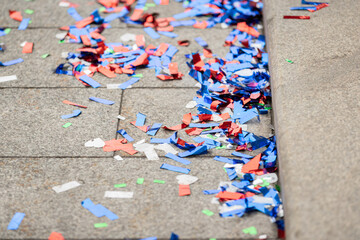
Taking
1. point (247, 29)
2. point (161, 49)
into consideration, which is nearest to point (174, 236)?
point (161, 49)

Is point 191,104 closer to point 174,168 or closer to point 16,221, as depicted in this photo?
point 174,168

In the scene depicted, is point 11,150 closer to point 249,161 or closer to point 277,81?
point 249,161

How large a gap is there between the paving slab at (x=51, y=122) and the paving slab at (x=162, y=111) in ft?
0.39


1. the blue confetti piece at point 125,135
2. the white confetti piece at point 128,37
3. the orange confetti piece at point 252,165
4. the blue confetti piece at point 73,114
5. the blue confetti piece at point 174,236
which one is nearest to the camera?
the blue confetti piece at point 174,236

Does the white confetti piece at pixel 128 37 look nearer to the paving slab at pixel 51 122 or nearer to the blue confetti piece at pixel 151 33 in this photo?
the blue confetti piece at pixel 151 33

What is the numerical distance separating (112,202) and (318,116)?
1650 mm

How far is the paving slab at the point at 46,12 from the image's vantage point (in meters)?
5.36

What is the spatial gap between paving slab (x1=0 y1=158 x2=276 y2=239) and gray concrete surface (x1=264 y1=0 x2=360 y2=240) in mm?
377

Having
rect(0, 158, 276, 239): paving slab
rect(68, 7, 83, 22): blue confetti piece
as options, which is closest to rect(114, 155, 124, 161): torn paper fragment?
rect(0, 158, 276, 239): paving slab

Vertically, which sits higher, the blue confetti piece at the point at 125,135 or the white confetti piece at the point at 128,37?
the white confetti piece at the point at 128,37

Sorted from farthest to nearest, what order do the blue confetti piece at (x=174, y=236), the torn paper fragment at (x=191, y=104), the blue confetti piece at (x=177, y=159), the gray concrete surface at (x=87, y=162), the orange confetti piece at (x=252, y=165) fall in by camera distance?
the torn paper fragment at (x=191, y=104) → the blue confetti piece at (x=177, y=159) → the orange confetti piece at (x=252, y=165) → the gray concrete surface at (x=87, y=162) → the blue confetti piece at (x=174, y=236)

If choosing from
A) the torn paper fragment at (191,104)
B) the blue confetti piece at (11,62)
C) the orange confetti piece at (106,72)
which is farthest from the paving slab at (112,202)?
the blue confetti piece at (11,62)

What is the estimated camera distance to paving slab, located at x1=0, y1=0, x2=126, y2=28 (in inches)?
211

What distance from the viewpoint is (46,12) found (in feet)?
18.3
